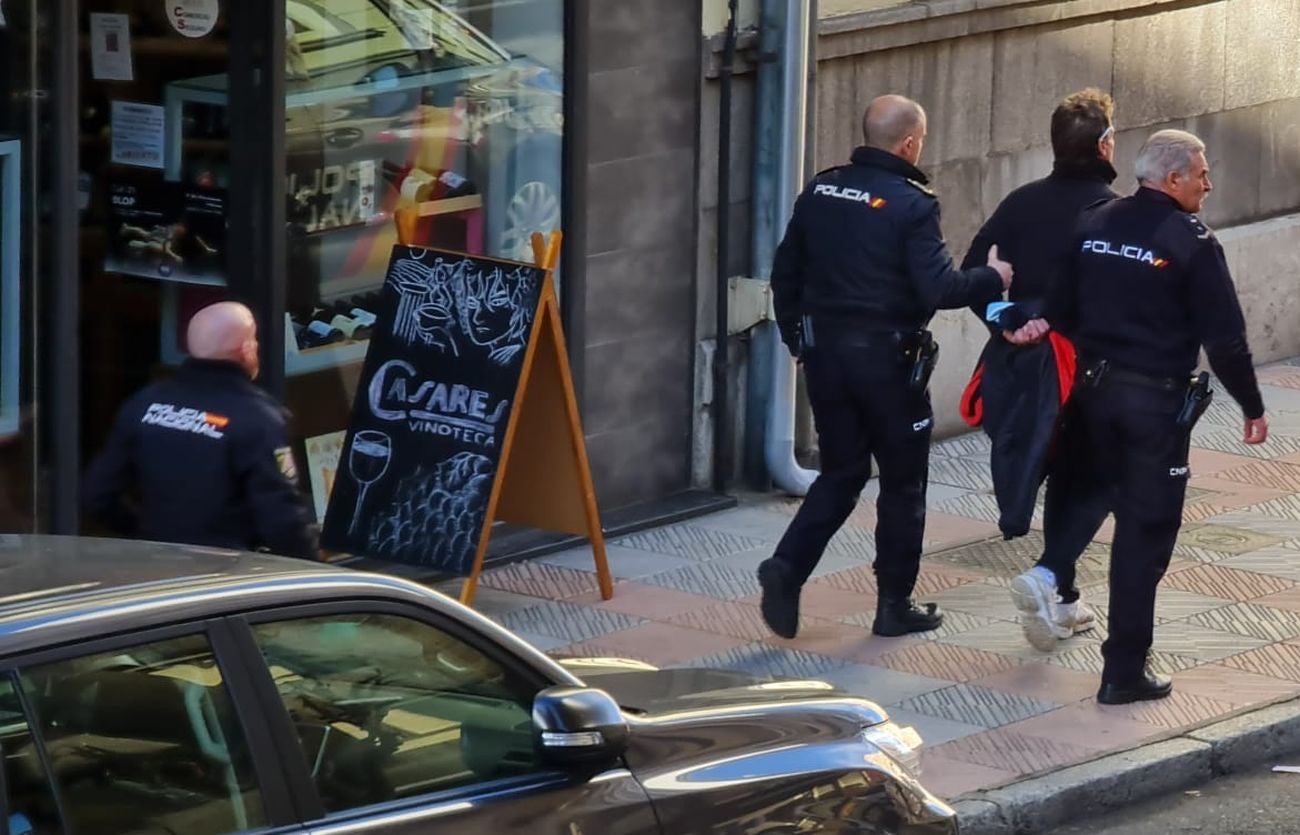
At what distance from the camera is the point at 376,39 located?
9555mm

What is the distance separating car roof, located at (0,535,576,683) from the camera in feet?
12.4

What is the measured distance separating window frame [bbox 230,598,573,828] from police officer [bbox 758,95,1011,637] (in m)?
4.08

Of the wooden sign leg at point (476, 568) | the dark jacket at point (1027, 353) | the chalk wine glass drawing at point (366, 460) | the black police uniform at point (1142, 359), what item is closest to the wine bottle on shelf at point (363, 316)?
the chalk wine glass drawing at point (366, 460)

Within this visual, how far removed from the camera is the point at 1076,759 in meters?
7.52

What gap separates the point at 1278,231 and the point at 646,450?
211 inches

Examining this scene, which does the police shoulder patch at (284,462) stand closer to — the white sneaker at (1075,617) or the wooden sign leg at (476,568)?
the wooden sign leg at (476,568)

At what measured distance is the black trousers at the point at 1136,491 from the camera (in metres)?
7.90

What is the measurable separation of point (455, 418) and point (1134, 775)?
2841 mm

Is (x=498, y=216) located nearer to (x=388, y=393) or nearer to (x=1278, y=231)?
(x=388, y=393)

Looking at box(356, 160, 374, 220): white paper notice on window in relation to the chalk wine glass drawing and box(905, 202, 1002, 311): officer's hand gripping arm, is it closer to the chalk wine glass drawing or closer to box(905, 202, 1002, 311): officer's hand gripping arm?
the chalk wine glass drawing

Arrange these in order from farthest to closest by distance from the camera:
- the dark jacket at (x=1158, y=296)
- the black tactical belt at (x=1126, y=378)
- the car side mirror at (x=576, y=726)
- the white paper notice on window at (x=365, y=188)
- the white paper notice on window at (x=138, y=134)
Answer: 1. the white paper notice on window at (x=365, y=188)
2. the white paper notice on window at (x=138, y=134)
3. the black tactical belt at (x=1126, y=378)
4. the dark jacket at (x=1158, y=296)
5. the car side mirror at (x=576, y=726)

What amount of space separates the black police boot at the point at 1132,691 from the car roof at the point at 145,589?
3969 millimetres

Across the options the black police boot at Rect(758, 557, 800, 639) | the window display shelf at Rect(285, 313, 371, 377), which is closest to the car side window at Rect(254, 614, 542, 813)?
the black police boot at Rect(758, 557, 800, 639)

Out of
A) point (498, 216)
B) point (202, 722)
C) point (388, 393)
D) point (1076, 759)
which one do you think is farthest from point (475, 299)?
point (202, 722)
